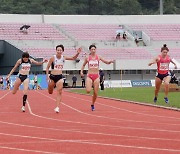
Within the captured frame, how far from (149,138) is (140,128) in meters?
1.80

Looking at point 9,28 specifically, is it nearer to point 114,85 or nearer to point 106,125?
point 114,85

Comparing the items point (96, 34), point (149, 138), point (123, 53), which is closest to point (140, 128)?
point (149, 138)

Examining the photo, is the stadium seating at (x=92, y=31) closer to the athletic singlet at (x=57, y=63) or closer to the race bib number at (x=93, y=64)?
the race bib number at (x=93, y=64)

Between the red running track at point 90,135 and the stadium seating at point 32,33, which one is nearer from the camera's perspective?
the red running track at point 90,135

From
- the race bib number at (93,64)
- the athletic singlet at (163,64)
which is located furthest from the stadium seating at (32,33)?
the race bib number at (93,64)

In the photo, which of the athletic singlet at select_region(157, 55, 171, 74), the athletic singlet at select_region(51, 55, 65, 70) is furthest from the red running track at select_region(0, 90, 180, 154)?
the athletic singlet at select_region(157, 55, 171, 74)

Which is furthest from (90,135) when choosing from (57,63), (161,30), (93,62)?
(161,30)

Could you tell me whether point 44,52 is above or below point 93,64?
above

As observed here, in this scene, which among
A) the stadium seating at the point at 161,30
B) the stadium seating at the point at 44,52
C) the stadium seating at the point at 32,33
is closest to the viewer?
the stadium seating at the point at 44,52

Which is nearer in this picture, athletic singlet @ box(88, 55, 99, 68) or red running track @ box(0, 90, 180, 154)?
red running track @ box(0, 90, 180, 154)

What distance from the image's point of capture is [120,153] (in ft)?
25.7

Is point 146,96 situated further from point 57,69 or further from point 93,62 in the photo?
point 57,69

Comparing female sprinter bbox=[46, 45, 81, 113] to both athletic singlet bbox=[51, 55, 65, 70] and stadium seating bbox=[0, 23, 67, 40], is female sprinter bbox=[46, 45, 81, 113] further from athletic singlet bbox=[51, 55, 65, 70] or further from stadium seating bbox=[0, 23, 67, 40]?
stadium seating bbox=[0, 23, 67, 40]

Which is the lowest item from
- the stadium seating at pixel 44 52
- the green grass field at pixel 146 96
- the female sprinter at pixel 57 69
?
the green grass field at pixel 146 96
